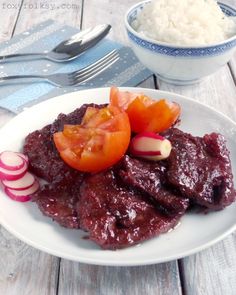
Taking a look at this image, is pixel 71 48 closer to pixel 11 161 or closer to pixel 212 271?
pixel 11 161

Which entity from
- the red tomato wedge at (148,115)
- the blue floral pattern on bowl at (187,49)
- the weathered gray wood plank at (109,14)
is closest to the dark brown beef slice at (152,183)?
the red tomato wedge at (148,115)

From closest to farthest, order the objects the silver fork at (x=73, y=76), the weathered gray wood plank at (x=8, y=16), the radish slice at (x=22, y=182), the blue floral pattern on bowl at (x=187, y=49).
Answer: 1. the radish slice at (x=22, y=182)
2. the blue floral pattern on bowl at (x=187, y=49)
3. the silver fork at (x=73, y=76)
4. the weathered gray wood plank at (x=8, y=16)

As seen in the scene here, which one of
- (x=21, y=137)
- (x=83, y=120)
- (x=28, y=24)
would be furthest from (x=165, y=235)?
(x=28, y=24)

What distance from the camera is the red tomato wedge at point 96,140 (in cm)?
130

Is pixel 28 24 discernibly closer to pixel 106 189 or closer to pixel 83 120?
pixel 83 120

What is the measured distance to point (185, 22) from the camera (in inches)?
80.1

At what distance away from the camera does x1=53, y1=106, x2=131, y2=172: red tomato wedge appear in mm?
1303

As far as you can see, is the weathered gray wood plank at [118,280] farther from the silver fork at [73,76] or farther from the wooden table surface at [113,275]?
the silver fork at [73,76]

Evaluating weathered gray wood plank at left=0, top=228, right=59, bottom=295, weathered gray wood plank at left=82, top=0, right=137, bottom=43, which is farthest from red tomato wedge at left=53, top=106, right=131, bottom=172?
weathered gray wood plank at left=82, top=0, right=137, bottom=43

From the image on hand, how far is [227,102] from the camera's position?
2020 mm

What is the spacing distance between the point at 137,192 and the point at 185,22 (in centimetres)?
103

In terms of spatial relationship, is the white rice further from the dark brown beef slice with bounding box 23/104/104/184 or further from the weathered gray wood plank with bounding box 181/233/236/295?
the weathered gray wood plank with bounding box 181/233/236/295

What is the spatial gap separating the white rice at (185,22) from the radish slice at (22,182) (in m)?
0.90

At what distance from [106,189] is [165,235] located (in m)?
0.20
